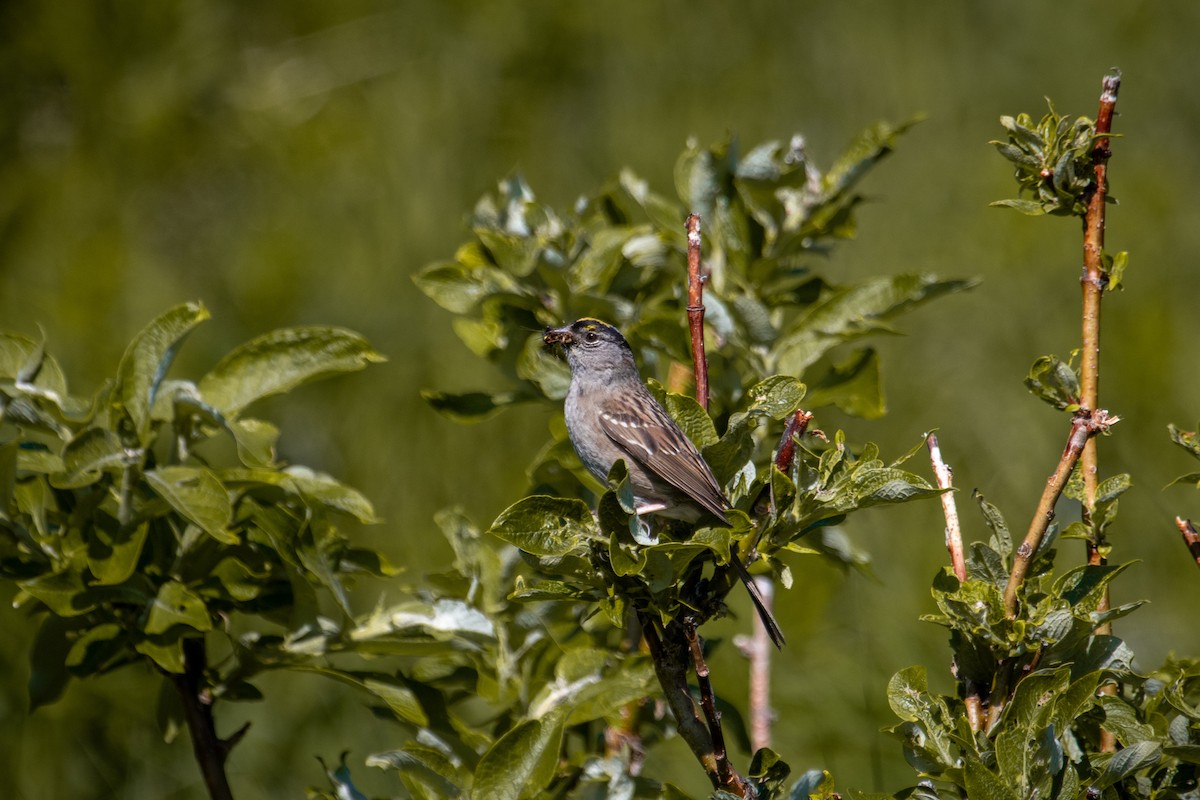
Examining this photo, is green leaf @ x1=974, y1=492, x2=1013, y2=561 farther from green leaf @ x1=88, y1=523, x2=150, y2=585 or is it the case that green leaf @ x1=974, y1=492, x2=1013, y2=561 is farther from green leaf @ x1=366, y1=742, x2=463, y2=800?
green leaf @ x1=88, y1=523, x2=150, y2=585

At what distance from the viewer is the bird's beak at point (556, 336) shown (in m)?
3.02

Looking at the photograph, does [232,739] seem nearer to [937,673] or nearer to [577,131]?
[937,673]

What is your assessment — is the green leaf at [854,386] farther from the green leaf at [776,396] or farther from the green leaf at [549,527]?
the green leaf at [549,527]

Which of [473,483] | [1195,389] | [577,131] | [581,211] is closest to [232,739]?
[581,211]

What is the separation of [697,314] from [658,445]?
1.26 meters

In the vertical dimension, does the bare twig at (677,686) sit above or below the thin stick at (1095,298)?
below

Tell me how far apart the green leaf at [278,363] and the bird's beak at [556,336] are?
513 mm

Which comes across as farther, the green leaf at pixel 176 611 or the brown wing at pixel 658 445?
the brown wing at pixel 658 445

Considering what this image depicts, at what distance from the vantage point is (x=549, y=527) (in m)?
2.02

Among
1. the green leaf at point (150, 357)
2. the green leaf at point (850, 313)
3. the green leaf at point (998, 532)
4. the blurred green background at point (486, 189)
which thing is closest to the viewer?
the green leaf at point (998, 532)

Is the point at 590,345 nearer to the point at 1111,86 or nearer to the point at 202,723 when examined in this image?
the point at 202,723

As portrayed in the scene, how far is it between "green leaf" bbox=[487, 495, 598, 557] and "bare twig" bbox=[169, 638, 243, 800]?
0.91 metres

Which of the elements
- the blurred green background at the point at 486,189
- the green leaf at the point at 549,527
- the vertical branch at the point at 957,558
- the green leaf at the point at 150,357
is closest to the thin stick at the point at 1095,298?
the vertical branch at the point at 957,558

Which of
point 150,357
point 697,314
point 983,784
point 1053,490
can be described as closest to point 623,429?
point 697,314
